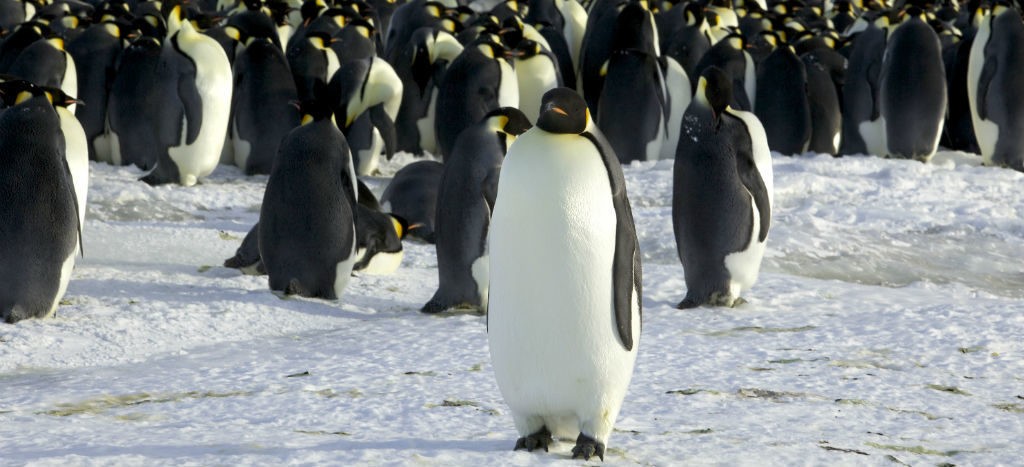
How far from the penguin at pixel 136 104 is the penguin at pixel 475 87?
197 cm

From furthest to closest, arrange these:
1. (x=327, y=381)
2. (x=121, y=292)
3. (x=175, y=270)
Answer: (x=175, y=270) → (x=121, y=292) → (x=327, y=381)

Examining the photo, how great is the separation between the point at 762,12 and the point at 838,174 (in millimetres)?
6193

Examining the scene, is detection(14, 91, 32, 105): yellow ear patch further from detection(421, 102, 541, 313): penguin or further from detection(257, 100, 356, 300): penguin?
detection(421, 102, 541, 313): penguin

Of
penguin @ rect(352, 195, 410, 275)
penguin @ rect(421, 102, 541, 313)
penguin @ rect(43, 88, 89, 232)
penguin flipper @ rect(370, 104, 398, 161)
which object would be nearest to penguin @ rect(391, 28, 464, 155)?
penguin flipper @ rect(370, 104, 398, 161)

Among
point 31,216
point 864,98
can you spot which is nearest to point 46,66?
point 31,216

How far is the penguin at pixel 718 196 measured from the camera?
5902mm

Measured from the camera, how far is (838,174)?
9.65 meters

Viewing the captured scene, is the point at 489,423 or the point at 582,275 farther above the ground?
the point at 582,275

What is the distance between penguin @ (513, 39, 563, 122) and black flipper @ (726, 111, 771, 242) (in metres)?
5.09

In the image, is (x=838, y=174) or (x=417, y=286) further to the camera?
(x=838, y=174)

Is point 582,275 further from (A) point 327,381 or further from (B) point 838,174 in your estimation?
(B) point 838,174

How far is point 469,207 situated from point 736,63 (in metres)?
5.79

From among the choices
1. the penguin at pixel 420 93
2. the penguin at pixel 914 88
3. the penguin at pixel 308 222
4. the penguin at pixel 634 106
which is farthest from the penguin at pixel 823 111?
the penguin at pixel 308 222

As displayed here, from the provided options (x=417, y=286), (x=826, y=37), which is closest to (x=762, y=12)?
(x=826, y=37)
